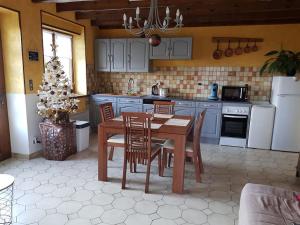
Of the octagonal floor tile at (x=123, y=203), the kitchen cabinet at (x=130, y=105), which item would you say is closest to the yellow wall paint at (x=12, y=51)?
the kitchen cabinet at (x=130, y=105)

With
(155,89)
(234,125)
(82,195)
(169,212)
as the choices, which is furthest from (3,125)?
(234,125)

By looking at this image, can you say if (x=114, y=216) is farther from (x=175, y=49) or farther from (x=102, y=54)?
(x=102, y=54)

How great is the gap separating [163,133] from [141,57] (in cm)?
275

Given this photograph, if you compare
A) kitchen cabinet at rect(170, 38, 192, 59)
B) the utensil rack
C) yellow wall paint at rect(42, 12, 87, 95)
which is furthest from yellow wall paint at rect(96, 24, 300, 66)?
yellow wall paint at rect(42, 12, 87, 95)

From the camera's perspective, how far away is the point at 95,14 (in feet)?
14.6

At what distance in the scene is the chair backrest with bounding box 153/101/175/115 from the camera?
3.74 m

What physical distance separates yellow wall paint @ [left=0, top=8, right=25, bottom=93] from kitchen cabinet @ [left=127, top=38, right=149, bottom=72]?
224cm

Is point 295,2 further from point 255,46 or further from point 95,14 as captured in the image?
point 95,14

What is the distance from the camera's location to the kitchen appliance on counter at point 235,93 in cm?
447

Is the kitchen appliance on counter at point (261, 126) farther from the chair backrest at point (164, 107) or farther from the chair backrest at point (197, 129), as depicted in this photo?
the chair backrest at point (197, 129)

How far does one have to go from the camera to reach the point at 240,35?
15.3 ft

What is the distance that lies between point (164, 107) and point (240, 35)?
235cm

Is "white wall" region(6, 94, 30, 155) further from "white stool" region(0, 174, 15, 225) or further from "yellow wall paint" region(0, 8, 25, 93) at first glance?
"white stool" region(0, 174, 15, 225)

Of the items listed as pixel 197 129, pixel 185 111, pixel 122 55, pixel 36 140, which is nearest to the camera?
pixel 197 129
